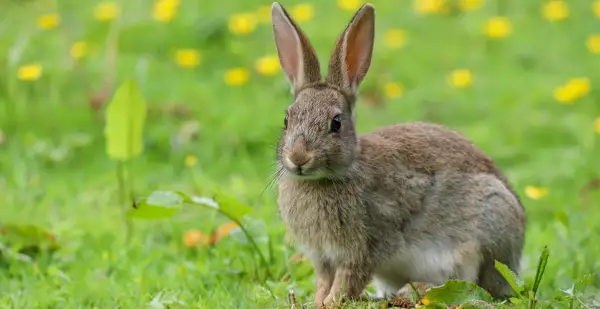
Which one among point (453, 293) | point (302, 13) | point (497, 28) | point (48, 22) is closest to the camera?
point (453, 293)

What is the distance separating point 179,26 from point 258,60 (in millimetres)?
987

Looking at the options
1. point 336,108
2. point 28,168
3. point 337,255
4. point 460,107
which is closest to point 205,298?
point 337,255

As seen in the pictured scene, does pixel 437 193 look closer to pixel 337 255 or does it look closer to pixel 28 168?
pixel 337 255

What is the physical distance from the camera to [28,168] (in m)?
7.10

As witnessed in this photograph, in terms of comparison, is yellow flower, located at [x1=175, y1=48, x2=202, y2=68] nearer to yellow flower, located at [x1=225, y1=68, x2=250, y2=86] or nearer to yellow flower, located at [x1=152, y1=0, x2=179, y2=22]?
yellow flower, located at [x1=225, y1=68, x2=250, y2=86]

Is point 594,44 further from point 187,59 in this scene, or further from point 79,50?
point 79,50

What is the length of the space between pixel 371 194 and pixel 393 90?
13.0 feet

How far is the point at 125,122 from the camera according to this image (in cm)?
570

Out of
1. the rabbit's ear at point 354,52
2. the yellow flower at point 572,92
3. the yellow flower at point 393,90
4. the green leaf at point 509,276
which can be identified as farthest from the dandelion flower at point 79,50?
the green leaf at point 509,276

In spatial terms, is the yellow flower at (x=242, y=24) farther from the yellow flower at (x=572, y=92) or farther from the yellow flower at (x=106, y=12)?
the yellow flower at (x=572, y=92)

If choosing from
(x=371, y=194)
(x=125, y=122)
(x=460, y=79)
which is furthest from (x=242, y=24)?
(x=371, y=194)

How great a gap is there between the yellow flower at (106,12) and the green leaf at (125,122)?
11.8 ft

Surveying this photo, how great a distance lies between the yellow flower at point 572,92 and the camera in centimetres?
800

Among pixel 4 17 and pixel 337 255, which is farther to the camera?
pixel 4 17
